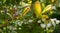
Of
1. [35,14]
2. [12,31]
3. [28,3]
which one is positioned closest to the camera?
[12,31]

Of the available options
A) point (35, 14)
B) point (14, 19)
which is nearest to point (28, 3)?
point (35, 14)

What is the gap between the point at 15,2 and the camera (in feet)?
5.73

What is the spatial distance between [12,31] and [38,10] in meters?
0.28

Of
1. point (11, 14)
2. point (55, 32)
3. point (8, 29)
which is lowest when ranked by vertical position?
point (55, 32)

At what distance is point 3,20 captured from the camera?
4.94 feet

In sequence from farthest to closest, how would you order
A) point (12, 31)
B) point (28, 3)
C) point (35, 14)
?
point (28, 3) → point (35, 14) → point (12, 31)

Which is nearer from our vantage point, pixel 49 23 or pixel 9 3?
pixel 49 23

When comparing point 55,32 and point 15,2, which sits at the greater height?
point 15,2

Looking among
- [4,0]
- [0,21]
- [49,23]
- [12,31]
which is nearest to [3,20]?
[0,21]

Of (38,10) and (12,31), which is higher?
(38,10)

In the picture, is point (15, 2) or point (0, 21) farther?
point (15, 2)

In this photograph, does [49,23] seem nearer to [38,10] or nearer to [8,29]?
[38,10]

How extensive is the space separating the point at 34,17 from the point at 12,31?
0.24 meters

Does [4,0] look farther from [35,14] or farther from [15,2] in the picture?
[35,14]
